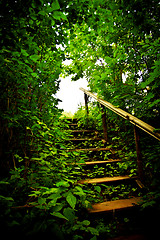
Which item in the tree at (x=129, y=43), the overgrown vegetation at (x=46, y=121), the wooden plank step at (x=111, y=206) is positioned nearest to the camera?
the overgrown vegetation at (x=46, y=121)

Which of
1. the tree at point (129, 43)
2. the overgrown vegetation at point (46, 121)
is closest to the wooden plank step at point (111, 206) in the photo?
the overgrown vegetation at point (46, 121)

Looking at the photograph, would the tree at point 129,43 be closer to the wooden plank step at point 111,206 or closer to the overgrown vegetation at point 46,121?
the overgrown vegetation at point 46,121

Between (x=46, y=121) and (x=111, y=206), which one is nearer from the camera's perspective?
(x=111, y=206)

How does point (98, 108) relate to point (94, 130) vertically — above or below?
above

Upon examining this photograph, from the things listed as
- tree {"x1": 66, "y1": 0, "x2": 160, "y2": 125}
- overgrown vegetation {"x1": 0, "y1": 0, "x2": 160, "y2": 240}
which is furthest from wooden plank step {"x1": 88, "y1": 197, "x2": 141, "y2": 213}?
tree {"x1": 66, "y1": 0, "x2": 160, "y2": 125}

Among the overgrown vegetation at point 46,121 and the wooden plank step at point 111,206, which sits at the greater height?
the overgrown vegetation at point 46,121

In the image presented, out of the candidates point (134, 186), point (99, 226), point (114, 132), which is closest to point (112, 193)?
point (134, 186)

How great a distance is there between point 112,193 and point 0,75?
221cm

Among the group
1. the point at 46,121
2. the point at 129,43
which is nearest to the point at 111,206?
the point at 46,121

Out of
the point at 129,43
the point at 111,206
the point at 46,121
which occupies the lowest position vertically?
the point at 111,206

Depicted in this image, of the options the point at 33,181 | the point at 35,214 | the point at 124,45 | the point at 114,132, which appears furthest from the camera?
the point at 114,132

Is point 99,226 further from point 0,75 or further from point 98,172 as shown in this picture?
point 0,75

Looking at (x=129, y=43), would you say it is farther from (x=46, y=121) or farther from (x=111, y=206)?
(x=111, y=206)

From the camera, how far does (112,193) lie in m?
2.02
